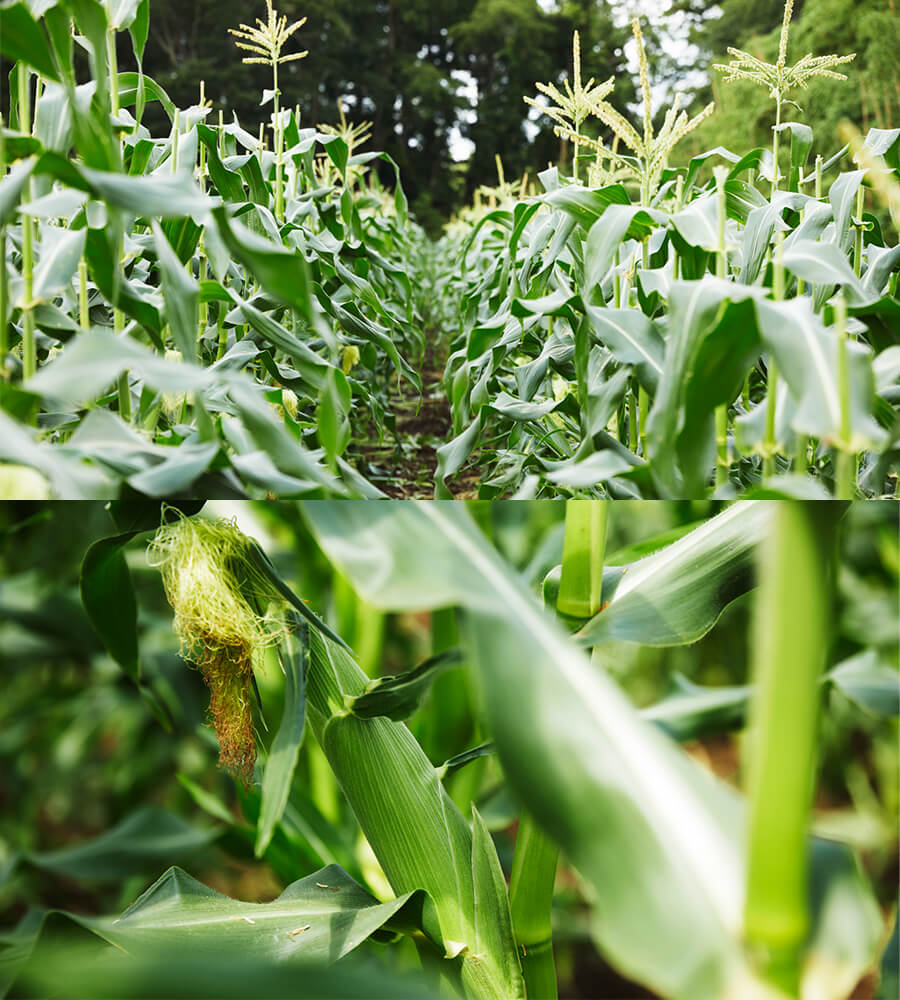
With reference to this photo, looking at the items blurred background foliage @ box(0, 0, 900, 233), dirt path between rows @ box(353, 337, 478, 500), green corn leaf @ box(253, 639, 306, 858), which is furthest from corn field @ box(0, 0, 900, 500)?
blurred background foliage @ box(0, 0, 900, 233)

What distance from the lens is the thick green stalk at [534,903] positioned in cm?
50

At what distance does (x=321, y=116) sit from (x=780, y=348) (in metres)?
4.90

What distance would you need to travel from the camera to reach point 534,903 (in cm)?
51

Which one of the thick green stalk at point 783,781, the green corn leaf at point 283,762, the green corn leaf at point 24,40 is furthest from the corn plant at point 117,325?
the thick green stalk at point 783,781

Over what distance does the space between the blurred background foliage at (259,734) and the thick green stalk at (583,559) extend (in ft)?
0.06

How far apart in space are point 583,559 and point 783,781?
25cm

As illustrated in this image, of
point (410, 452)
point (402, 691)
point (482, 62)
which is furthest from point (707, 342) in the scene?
point (482, 62)

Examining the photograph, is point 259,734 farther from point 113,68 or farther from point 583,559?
point 113,68

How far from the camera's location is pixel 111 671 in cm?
87

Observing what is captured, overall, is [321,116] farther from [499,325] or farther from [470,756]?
[470,756]

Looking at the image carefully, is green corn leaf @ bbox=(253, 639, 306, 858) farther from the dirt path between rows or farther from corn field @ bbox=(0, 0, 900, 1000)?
the dirt path between rows

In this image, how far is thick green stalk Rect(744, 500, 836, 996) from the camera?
244mm

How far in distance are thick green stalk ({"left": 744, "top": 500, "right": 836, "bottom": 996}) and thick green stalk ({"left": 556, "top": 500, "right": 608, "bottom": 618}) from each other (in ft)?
0.75

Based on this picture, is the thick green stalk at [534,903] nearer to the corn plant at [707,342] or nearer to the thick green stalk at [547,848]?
the thick green stalk at [547,848]
